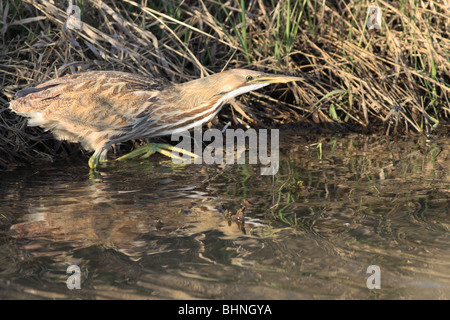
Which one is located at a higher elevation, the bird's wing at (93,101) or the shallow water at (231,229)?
the bird's wing at (93,101)

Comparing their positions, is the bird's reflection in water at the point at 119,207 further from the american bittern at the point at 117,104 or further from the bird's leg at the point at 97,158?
the american bittern at the point at 117,104

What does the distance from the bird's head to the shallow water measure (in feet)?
1.63

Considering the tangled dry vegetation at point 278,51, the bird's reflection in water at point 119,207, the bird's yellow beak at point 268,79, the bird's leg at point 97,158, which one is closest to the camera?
the bird's reflection in water at point 119,207

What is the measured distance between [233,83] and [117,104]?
0.74 metres

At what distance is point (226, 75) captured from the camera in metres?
4.16

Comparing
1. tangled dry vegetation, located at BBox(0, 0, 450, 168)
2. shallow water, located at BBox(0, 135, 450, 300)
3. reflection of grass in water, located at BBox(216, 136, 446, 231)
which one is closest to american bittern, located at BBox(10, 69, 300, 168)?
shallow water, located at BBox(0, 135, 450, 300)

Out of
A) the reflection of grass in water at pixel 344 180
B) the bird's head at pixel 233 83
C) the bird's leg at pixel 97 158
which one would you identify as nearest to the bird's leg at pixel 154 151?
the bird's leg at pixel 97 158

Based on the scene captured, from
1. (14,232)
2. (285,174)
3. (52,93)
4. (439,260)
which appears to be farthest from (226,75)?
(439,260)

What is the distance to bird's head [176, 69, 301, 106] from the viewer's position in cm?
414

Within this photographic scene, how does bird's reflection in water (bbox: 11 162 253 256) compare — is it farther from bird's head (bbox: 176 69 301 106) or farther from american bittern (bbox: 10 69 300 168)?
bird's head (bbox: 176 69 301 106)

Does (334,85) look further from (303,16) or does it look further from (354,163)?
(354,163)

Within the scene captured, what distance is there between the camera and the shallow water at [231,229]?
7.34 feet

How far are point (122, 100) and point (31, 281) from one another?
6.42 ft

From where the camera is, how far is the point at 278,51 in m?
4.71
